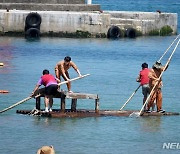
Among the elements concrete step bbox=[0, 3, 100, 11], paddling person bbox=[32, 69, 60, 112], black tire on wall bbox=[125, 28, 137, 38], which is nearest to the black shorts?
paddling person bbox=[32, 69, 60, 112]

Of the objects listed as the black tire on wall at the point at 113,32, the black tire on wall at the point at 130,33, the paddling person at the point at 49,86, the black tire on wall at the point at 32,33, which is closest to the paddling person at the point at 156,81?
the paddling person at the point at 49,86

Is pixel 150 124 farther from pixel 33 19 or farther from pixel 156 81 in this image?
pixel 33 19

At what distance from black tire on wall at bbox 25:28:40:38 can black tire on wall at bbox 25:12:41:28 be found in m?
0.25

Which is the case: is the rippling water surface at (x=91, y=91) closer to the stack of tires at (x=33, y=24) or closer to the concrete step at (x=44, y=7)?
the stack of tires at (x=33, y=24)

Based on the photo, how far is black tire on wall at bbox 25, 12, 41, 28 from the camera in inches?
2318

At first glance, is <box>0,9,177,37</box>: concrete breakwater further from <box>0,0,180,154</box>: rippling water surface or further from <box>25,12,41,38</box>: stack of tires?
<box>0,0,180,154</box>: rippling water surface

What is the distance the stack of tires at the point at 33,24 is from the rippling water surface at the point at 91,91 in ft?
2.51

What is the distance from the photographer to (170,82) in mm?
40094

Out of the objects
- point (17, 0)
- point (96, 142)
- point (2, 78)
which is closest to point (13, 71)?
point (2, 78)

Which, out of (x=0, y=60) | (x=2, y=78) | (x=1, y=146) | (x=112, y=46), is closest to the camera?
(x=1, y=146)

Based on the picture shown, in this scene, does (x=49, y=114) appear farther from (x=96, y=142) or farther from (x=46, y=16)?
(x=46, y=16)

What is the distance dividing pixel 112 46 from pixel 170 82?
17536mm

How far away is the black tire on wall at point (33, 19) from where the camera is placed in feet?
193

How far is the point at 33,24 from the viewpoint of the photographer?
58906 mm
